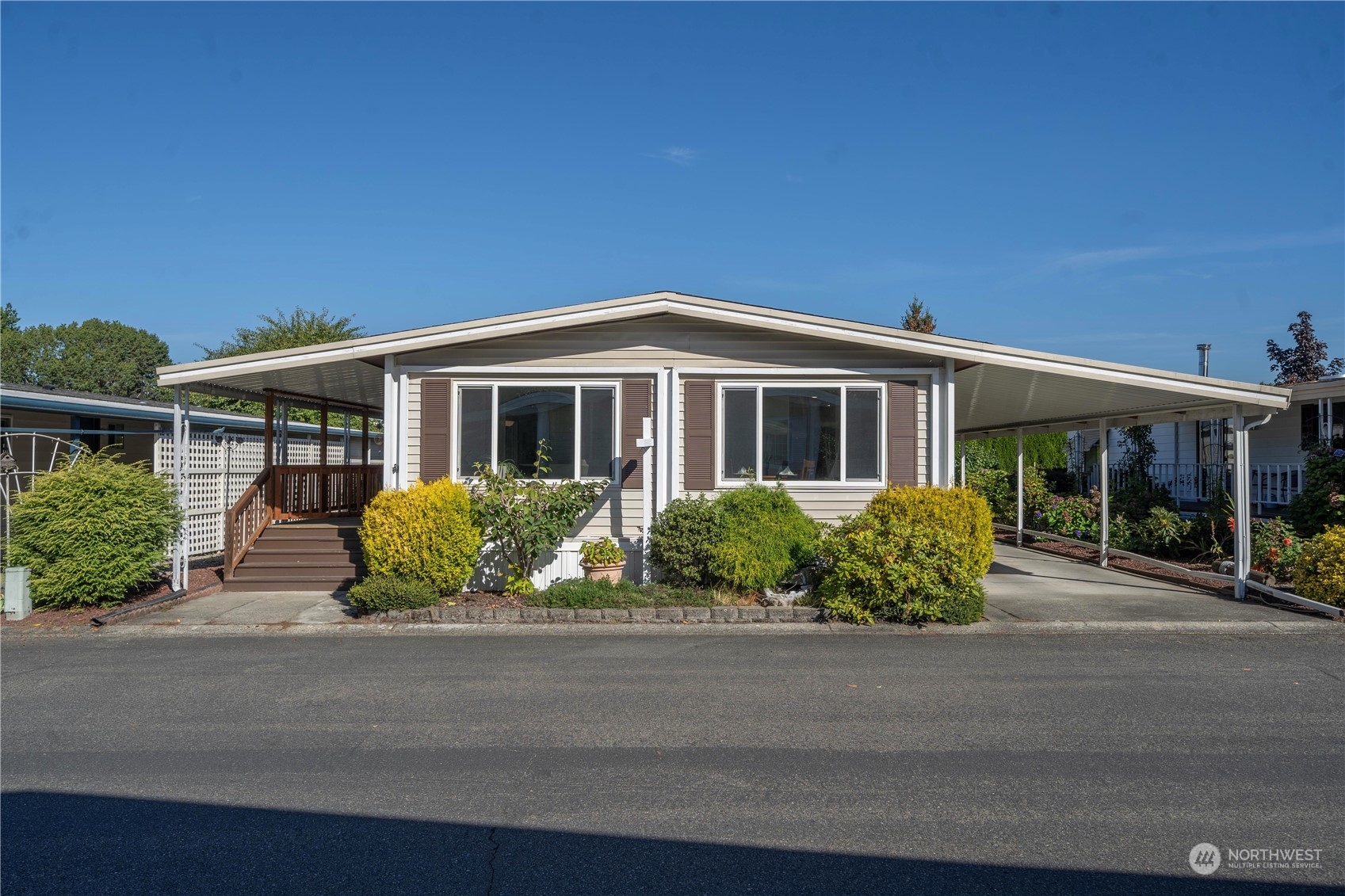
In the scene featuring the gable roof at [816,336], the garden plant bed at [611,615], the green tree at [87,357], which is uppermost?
the green tree at [87,357]

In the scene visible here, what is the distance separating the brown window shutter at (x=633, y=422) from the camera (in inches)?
464

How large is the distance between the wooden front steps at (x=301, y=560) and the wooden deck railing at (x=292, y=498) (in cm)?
17

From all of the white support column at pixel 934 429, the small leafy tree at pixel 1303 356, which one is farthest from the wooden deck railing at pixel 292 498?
the small leafy tree at pixel 1303 356

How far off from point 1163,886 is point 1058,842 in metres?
0.49

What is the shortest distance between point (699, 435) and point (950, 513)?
3169 millimetres

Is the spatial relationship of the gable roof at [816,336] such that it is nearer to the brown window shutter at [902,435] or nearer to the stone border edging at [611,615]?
the brown window shutter at [902,435]

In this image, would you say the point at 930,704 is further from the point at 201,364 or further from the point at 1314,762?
the point at 201,364

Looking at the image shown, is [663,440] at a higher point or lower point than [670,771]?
higher

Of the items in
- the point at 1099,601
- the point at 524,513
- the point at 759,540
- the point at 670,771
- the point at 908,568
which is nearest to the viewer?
the point at 670,771

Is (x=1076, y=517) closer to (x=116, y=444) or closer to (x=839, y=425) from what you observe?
(x=839, y=425)

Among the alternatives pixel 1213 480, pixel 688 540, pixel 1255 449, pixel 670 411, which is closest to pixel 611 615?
pixel 688 540

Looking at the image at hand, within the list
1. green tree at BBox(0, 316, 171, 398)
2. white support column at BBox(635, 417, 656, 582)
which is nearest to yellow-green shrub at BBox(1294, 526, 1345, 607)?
white support column at BBox(635, 417, 656, 582)

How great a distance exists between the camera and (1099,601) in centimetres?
1118

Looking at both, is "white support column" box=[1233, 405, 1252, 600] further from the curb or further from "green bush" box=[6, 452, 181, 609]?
"green bush" box=[6, 452, 181, 609]
